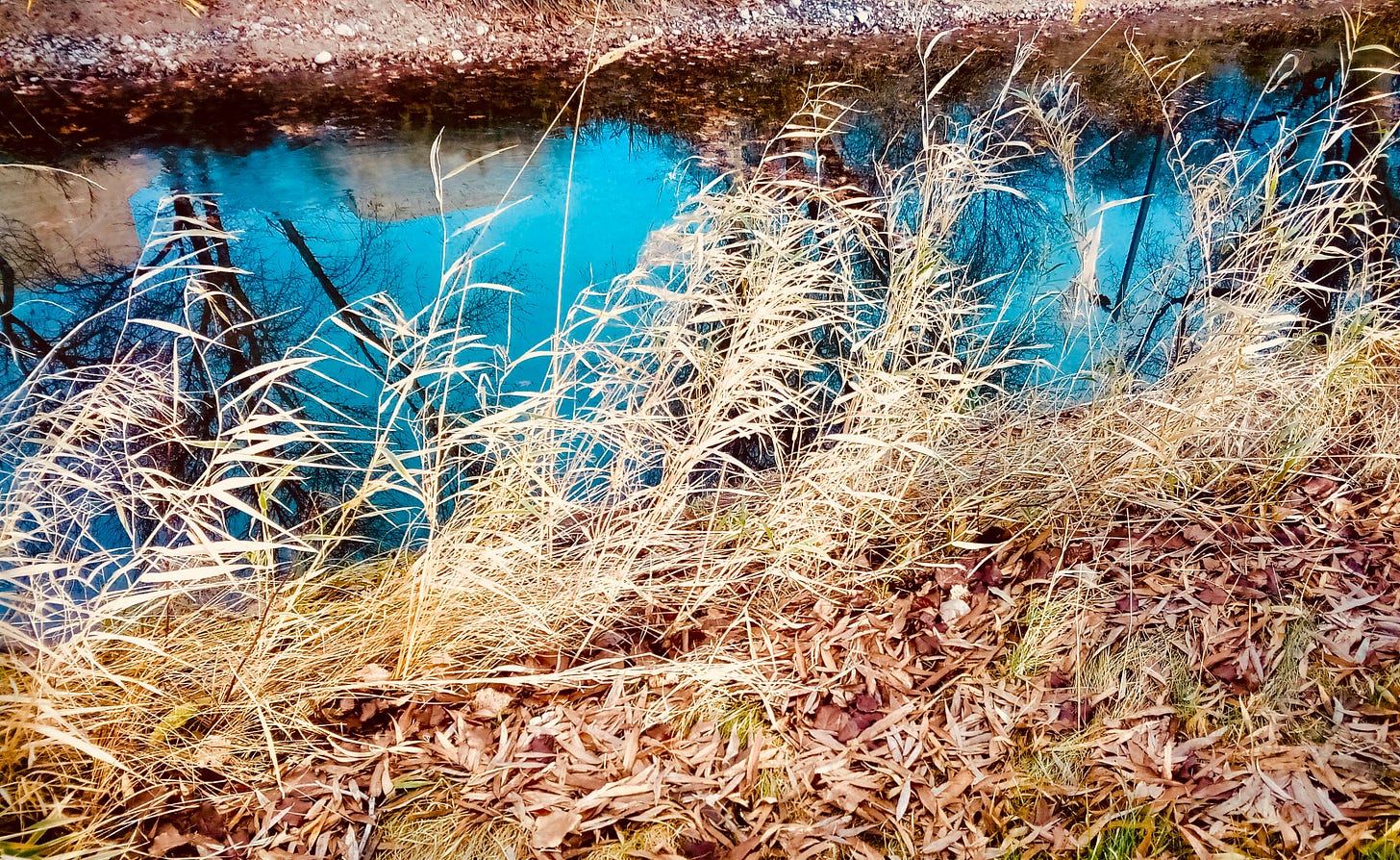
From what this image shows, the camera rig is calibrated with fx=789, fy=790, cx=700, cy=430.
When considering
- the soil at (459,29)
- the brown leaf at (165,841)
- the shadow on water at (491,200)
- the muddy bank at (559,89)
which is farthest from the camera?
the soil at (459,29)

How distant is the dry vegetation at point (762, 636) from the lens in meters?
1.39

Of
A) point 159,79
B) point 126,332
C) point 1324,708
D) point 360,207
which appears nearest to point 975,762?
point 1324,708

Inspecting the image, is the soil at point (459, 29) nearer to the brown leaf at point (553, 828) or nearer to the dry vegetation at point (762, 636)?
the dry vegetation at point (762, 636)

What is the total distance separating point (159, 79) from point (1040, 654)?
573cm

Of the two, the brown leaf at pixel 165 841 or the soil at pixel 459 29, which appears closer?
the brown leaf at pixel 165 841

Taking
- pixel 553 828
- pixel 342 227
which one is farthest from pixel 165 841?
pixel 342 227

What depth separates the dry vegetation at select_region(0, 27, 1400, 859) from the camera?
54.6 inches

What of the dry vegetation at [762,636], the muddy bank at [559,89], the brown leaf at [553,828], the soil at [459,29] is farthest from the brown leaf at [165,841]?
the soil at [459,29]

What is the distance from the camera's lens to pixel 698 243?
6.30ft

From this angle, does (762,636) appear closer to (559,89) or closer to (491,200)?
(491,200)

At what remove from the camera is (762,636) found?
1742mm

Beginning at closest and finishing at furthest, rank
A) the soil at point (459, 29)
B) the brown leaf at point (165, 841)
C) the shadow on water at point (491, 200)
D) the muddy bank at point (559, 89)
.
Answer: the brown leaf at point (165, 841), the shadow on water at point (491, 200), the muddy bank at point (559, 89), the soil at point (459, 29)

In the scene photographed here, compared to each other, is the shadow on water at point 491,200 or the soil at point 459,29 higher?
the soil at point 459,29

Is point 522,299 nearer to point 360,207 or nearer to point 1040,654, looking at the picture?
point 360,207
